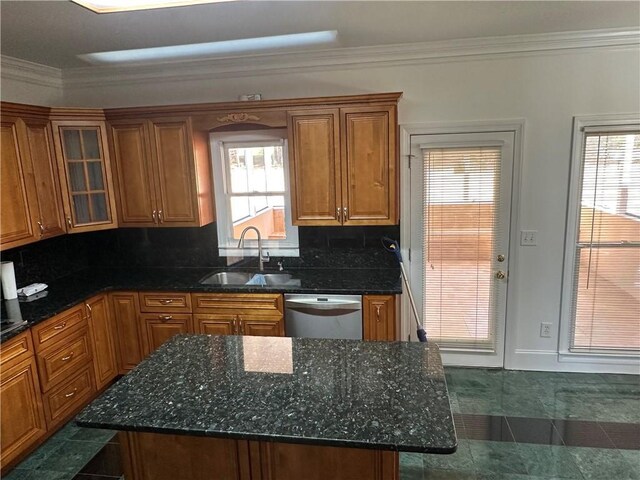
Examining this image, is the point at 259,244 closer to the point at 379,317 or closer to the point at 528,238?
the point at 379,317

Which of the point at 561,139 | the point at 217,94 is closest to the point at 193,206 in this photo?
the point at 217,94

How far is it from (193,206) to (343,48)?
1.65 m

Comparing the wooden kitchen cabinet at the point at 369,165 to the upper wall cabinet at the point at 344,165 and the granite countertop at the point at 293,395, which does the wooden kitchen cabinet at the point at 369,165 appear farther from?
the granite countertop at the point at 293,395

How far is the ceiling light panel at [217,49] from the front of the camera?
2.92 metres

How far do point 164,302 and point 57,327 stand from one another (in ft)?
2.34

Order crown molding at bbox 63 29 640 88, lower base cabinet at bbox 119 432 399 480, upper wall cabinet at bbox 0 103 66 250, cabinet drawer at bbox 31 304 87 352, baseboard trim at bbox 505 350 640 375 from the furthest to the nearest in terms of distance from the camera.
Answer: baseboard trim at bbox 505 350 640 375, crown molding at bbox 63 29 640 88, upper wall cabinet at bbox 0 103 66 250, cabinet drawer at bbox 31 304 87 352, lower base cabinet at bbox 119 432 399 480

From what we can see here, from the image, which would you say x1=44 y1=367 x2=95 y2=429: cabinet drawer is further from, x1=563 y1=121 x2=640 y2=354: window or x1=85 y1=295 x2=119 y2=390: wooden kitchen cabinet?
x1=563 y1=121 x2=640 y2=354: window

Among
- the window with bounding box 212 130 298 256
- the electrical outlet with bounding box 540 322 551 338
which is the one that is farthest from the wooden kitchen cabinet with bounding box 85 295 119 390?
the electrical outlet with bounding box 540 322 551 338

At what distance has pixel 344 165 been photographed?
3.09m

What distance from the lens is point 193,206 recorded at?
3.32 metres

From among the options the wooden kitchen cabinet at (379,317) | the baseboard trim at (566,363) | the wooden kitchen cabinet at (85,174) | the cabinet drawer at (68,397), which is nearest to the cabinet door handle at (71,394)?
the cabinet drawer at (68,397)

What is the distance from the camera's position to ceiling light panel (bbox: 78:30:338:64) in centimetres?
292

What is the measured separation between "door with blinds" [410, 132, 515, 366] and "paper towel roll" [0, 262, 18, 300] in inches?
114

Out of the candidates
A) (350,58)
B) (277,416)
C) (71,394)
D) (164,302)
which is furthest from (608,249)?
(71,394)
